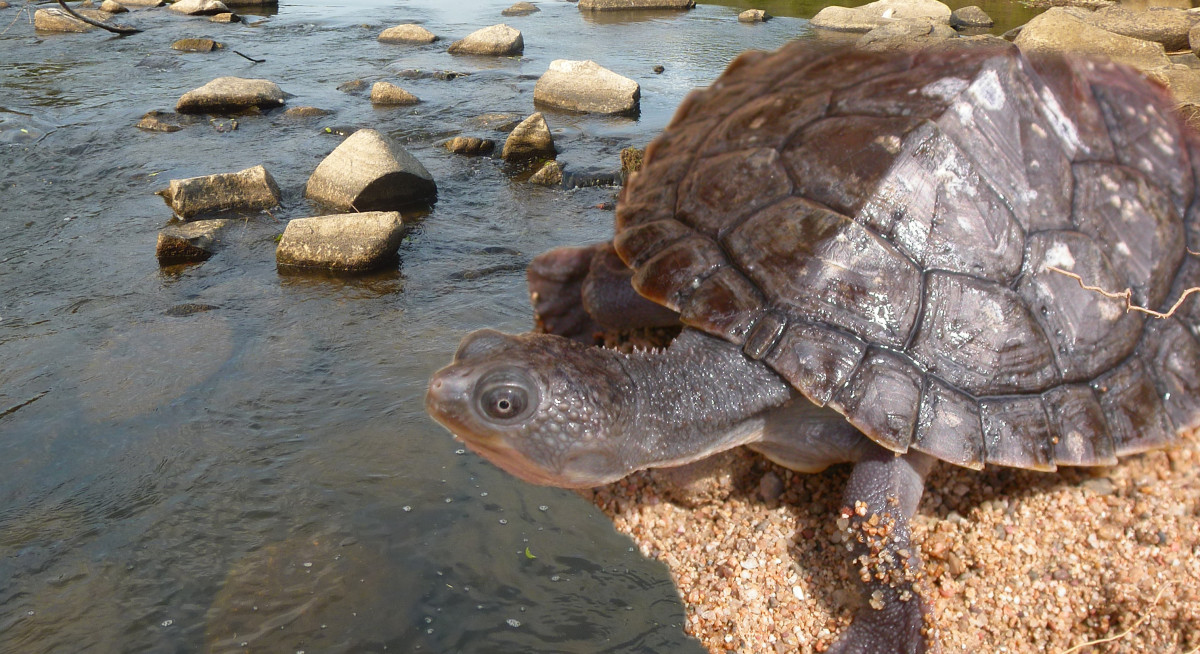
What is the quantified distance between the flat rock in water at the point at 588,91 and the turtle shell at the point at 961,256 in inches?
362

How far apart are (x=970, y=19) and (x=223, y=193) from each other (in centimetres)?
1948

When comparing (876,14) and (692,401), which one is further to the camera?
(876,14)

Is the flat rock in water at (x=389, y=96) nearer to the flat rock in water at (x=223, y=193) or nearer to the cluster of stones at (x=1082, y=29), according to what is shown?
the flat rock in water at (x=223, y=193)

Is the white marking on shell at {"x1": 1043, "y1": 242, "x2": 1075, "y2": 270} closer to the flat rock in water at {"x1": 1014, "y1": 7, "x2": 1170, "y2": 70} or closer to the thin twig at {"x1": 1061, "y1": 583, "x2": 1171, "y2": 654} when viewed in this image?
the thin twig at {"x1": 1061, "y1": 583, "x2": 1171, "y2": 654}

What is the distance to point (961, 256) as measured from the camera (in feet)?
10.5

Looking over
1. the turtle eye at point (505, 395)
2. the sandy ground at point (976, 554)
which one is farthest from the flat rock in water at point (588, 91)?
the turtle eye at point (505, 395)

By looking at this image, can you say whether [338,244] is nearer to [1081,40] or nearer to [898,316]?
[898,316]

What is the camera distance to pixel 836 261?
3.18 metres

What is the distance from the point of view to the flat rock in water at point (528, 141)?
33.6ft

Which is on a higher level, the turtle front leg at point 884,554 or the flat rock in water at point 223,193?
the turtle front leg at point 884,554

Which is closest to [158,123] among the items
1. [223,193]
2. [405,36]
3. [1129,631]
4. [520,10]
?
[223,193]

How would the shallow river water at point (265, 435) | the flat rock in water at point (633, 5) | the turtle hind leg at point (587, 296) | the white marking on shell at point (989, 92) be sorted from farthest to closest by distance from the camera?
the flat rock in water at point (633, 5) → the turtle hind leg at point (587, 296) → the shallow river water at point (265, 435) → the white marking on shell at point (989, 92)

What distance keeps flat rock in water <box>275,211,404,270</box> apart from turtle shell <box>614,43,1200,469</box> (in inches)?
165

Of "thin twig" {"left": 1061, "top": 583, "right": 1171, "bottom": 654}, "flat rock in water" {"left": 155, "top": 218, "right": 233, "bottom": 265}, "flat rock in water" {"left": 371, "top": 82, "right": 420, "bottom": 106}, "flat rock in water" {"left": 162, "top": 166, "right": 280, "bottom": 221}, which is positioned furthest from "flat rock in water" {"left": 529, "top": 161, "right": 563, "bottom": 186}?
"thin twig" {"left": 1061, "top": 583, "right": 1171, "bottom": 654}
